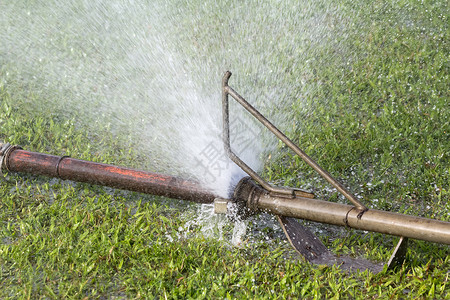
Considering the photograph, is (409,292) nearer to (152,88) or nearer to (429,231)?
(429,231)

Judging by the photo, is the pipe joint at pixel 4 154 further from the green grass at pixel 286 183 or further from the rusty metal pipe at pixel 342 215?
the rusty metal pipe at pixel 342 215

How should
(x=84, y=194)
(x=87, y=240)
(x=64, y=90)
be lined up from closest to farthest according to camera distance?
(x=87, y=240), (x=84, y=194), (x=64, y=90)

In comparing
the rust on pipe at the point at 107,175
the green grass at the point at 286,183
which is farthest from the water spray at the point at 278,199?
the green grass at the point at 286,183

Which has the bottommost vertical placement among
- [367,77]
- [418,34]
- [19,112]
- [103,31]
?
[19,112]

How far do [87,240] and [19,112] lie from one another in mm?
1987


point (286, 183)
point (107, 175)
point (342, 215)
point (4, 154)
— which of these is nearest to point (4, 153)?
point (4, 154)

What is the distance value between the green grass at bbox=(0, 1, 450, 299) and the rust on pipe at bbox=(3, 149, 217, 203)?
19 cm

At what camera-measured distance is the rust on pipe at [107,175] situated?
3551 millimetres

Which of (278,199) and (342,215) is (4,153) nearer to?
(278,199)

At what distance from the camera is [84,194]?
13.5 feet

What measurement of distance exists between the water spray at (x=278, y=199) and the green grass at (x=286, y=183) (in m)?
0.14

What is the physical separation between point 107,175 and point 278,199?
3.53ft

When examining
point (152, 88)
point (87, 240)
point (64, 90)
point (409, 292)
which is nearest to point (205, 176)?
point (87, 240)

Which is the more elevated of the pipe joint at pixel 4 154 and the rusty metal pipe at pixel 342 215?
the rusty metal pipe at pixel 342 215
